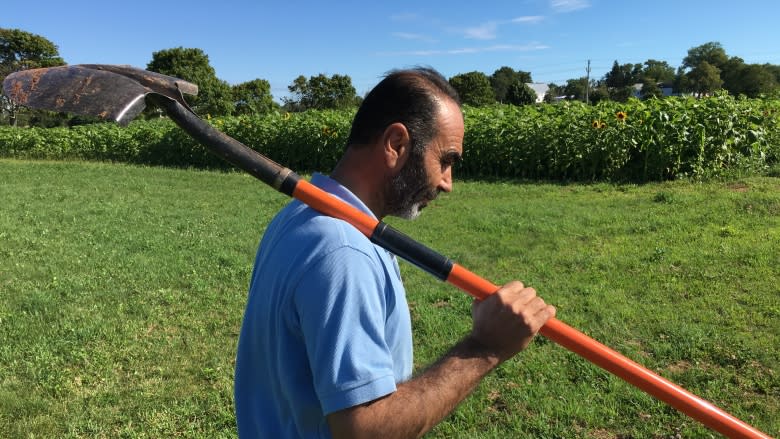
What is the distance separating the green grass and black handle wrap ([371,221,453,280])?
2321 millimetres

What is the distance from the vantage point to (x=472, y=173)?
14.2 m

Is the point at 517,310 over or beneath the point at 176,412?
over

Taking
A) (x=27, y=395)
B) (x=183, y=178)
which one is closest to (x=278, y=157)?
(x=183, y=178)

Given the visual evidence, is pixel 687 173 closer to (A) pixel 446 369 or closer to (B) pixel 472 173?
(B) pixel 472 173

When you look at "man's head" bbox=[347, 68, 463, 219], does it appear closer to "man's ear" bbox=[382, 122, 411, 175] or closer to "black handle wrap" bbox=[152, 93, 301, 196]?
"man's ear" bbox=[382, 122, 411, 175]

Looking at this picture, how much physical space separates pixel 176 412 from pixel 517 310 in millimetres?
3273

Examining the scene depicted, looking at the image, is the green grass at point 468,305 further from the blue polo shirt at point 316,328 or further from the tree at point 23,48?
the tree at point 23,48

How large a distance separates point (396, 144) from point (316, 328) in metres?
0.60

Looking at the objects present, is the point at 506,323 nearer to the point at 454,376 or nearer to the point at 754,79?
the point at 454,376

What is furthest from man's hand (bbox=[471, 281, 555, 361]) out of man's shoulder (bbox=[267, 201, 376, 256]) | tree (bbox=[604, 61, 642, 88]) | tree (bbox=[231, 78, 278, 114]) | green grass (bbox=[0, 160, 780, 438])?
tree (bbox=[604, 61, 642, 88])

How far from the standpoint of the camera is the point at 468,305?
5633mm

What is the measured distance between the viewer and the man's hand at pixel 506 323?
4.70ft

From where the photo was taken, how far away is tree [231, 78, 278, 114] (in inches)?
1553

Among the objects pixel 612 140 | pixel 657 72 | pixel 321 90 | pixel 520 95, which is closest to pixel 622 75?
pixel 657 72
